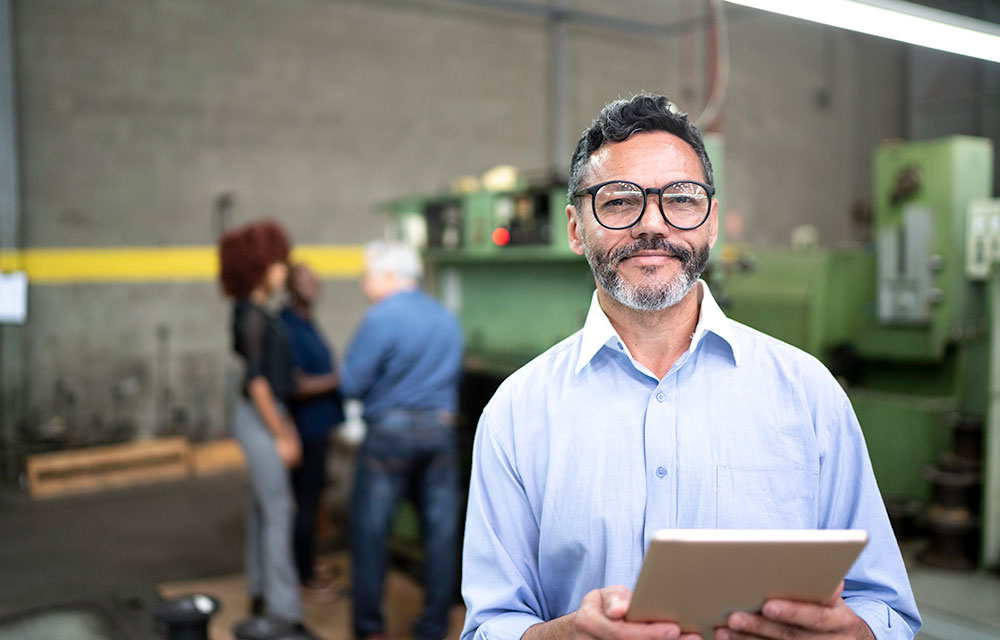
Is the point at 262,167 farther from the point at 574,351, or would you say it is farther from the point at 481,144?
the point at 574,351

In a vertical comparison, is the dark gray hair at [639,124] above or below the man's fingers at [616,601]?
above

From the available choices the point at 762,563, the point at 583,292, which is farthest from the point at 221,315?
the point at 762,563

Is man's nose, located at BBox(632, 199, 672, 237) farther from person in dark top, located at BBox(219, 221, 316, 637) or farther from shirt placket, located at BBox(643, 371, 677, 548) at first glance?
person in dark top, located at BBox(219, 221, 316, 637)

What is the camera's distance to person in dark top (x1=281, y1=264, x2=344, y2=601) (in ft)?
12.1

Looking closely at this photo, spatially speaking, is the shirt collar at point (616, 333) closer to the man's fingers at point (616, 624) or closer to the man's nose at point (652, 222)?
the man's nose at point (652, 222)

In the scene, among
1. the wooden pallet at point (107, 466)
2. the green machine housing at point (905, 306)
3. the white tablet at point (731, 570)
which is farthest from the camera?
the wooden pallet at point (107, 466)

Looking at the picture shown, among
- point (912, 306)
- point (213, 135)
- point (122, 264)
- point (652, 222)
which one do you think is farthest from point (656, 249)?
point (213, 135)

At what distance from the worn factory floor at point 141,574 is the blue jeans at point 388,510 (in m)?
0.23

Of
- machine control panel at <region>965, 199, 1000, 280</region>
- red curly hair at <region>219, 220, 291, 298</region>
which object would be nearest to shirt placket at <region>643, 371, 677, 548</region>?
red curly hair at <region>219, 220, 291, 298</region>

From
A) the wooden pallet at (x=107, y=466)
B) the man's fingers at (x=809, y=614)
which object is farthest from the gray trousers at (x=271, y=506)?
the wooden pallet at (x=107, y=466)

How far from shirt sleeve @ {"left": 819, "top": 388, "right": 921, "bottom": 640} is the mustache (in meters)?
0.30

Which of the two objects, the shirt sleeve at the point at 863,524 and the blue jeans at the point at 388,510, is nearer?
the shirt sleeve at the point at 863,524

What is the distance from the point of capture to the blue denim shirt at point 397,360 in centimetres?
325

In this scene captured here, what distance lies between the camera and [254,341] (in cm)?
321
